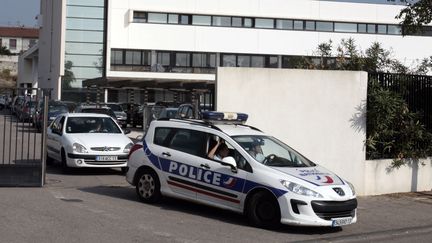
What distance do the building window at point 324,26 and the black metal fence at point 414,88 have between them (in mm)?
41589

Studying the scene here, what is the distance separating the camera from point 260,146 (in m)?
10.6

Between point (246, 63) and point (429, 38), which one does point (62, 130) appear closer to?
point (246, 63)

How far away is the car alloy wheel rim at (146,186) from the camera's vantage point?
11.3m

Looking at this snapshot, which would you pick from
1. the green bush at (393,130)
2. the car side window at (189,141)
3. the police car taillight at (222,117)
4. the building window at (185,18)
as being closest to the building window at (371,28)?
the building window at (185,18)

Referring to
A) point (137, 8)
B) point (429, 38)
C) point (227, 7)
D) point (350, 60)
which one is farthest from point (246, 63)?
point (350, 60)

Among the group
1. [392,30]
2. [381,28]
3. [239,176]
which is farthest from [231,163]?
[392,30]

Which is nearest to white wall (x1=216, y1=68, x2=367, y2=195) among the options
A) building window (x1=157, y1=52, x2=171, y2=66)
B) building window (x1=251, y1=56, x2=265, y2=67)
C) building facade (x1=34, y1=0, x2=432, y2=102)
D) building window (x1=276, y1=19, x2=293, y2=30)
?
building facade (x1=34, y1=0, x2=432, y2=102)

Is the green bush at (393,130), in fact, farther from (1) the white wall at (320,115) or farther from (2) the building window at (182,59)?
(2) the building window at (182,59)

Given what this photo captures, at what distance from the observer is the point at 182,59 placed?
54094mm

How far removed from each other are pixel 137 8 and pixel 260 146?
44615 millimetres

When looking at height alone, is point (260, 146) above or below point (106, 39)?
below

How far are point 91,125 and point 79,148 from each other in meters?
1.59

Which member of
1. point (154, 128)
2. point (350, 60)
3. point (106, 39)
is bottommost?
point (154, 128)

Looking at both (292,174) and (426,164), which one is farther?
(426,164)
